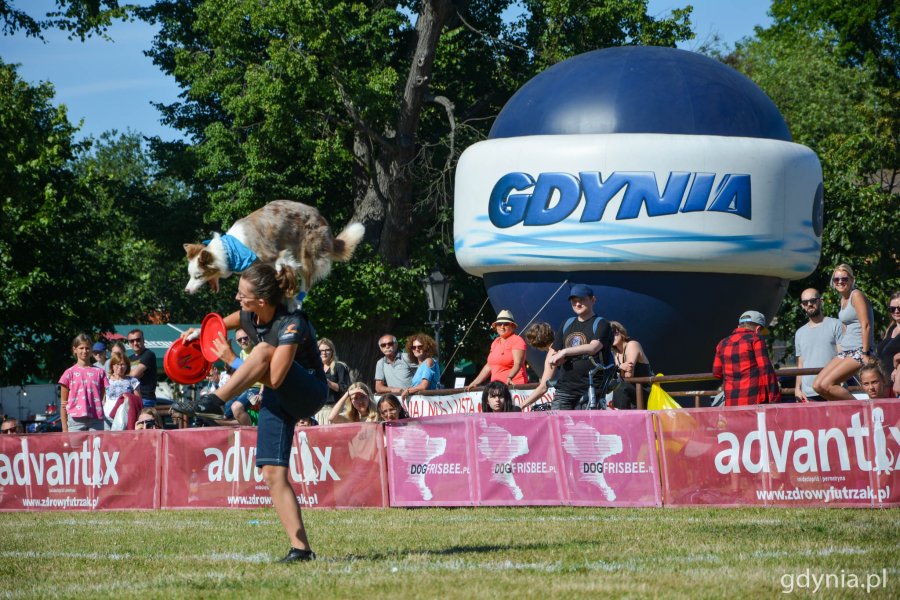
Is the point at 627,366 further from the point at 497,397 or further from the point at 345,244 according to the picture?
the point at 345,244

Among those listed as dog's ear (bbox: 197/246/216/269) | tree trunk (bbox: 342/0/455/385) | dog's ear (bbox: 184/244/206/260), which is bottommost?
dog's ear (bbox: 197/246/216/269)

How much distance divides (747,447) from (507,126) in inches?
397

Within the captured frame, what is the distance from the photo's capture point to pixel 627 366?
13.1 m

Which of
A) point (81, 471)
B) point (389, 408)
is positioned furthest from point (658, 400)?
point (81, 471)

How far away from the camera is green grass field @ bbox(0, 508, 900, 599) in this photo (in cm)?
591

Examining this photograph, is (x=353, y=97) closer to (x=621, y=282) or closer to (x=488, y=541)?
(x=621, y=282)

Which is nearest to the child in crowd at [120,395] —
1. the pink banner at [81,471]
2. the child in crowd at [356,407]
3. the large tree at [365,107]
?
the pink banner at [81,471]

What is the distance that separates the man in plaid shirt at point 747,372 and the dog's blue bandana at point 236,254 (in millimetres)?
5285

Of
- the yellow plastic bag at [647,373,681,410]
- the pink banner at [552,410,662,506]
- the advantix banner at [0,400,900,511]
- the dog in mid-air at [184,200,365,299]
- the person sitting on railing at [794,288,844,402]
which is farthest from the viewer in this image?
the dog in mid-air at [184,200,365,299]

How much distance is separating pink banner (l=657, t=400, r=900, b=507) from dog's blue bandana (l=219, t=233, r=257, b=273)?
16.6 ft

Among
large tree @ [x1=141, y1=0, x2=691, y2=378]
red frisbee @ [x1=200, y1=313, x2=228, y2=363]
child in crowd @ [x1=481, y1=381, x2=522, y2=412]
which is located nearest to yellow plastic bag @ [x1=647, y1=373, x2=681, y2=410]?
child in crowd @ [x1=481, y1=381, x2=522, y2=412]

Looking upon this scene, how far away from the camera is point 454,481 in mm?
11312

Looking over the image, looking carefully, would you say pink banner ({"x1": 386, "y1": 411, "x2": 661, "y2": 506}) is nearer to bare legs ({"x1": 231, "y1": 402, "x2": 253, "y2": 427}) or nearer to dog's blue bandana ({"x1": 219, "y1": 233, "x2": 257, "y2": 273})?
dog's blue bandana ({"x1": 219, "y1": 233, "x2": 257, "y2": 273})

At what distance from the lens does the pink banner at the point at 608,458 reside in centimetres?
1057
